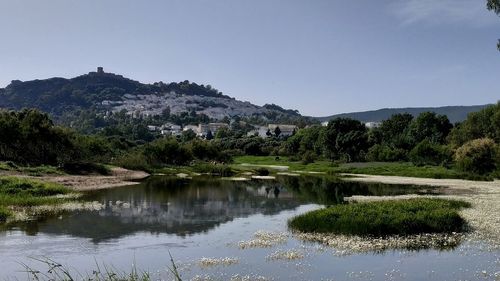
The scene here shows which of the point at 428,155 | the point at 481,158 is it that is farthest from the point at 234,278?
the point at 428,155

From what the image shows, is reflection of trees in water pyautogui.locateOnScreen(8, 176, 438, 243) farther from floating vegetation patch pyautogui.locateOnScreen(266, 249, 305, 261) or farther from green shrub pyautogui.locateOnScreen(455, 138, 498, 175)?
green shrub pyautogui.locateOnScreen(455, 138, 498, 175)

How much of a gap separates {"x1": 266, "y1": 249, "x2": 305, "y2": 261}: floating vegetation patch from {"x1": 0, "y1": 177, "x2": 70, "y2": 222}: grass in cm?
2579

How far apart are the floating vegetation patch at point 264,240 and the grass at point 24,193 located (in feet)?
74.1

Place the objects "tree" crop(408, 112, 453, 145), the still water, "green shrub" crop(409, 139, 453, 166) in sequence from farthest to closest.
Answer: "tree" crop(408, 112, 453, 145) → "green shrub" crop(409, 139, 453, 166) → the still water

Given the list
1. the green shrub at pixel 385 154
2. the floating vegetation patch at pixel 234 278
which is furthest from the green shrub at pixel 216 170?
the floating vegetation patch at pixel 234 278

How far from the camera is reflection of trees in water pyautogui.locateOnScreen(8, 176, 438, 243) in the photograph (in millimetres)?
41406

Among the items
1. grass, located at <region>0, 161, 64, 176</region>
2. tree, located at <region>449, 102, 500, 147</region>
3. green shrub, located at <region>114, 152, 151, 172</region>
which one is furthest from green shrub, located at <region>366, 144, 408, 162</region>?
grass, located at <region>0, 161, 64, 176</region>

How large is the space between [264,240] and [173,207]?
2226cm

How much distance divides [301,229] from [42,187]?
122 ft

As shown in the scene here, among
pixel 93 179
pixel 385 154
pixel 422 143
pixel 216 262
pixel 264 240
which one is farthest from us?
pixel 385 154

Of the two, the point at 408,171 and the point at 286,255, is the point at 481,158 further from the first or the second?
the point at 286,255

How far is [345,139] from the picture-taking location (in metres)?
167

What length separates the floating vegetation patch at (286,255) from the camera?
101ft

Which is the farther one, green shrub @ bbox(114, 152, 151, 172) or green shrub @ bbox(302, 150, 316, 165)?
green shrub @ bbox(302, 150, 316, 165)
